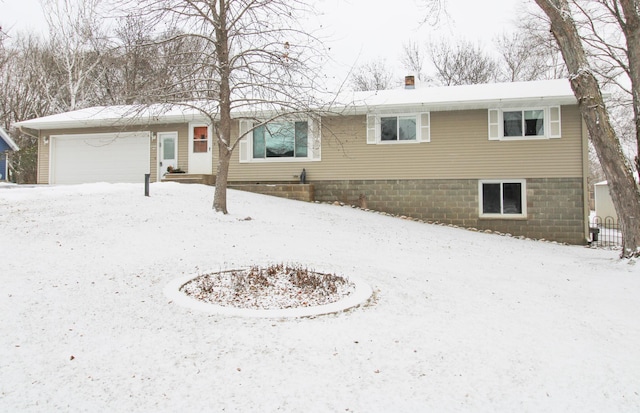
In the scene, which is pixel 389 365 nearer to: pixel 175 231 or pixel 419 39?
pixel 175 231

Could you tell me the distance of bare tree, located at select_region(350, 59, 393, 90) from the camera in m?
28.3

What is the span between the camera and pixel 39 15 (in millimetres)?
24266

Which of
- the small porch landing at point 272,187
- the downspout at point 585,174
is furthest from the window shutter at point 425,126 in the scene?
the downspout at point 585,174

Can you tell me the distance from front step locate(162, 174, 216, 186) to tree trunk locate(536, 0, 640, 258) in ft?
33.3

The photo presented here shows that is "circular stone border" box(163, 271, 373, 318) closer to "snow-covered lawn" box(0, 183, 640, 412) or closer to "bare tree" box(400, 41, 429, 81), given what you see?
"snow-covered lawn" box(0, 183, 640, 412)

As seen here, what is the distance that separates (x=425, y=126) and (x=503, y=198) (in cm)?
321

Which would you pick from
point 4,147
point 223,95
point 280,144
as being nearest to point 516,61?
point 280,144

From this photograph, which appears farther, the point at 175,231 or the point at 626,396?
the point at 175,231

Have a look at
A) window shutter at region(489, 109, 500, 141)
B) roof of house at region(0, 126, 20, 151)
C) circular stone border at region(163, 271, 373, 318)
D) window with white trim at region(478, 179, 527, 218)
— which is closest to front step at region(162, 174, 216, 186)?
window with white trim at region(478, 179, 527, 218)

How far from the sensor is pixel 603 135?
7.55 meters

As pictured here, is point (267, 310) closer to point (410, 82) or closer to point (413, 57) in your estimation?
point (410, 82)

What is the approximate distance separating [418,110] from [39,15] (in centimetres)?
2371

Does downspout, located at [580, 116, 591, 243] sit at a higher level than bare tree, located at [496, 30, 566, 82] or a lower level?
lower

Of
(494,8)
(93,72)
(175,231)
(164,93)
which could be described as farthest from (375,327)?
(93,72)
